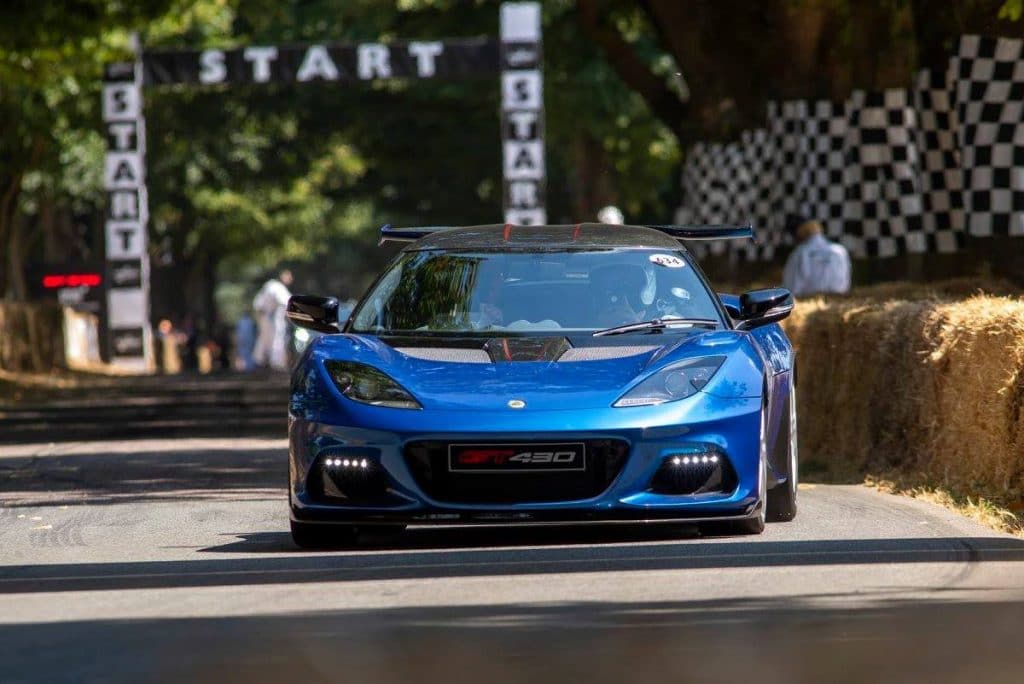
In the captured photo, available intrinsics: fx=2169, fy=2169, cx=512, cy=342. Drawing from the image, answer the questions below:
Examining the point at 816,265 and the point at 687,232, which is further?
the point at 816,265

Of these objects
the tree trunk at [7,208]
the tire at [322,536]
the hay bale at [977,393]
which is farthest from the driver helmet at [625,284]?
the tree trunk at [7,208]

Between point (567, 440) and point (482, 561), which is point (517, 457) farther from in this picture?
point (482, 561)

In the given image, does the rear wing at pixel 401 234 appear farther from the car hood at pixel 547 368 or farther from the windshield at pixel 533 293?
the car hood at pixel 547 368

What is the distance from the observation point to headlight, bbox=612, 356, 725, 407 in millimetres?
8461

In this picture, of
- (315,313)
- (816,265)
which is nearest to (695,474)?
(315,313)

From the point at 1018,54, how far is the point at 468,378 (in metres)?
8.26

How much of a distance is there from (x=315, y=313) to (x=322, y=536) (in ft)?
4.12

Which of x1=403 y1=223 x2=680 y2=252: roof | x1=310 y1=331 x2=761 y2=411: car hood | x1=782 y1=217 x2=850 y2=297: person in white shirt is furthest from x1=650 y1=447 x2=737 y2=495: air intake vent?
x1=782 y1=217 x2=850 y2=297: person in white shirt

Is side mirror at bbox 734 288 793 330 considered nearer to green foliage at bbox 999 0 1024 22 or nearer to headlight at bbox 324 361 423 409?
headlight at bbox 324 361 423 409

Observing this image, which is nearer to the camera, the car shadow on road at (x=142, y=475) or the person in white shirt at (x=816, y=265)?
the car shadow on road at (x=142, y=475)

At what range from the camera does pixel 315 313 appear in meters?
9.74

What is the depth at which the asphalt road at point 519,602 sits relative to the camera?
588 centimetres

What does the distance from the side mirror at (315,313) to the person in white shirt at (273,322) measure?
2243cm

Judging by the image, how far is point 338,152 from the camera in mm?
61656
